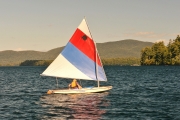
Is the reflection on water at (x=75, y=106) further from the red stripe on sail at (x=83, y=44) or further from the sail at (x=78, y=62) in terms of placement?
the red stripe on sail at (x=83, y=44)

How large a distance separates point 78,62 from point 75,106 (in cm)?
1000

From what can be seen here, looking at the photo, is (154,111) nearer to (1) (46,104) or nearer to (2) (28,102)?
(1) (46,104)

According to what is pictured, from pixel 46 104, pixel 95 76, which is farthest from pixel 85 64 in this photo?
pixel 46 104

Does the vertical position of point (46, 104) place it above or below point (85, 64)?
below

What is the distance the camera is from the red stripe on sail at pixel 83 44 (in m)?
40.2

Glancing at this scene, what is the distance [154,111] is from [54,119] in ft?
32.0

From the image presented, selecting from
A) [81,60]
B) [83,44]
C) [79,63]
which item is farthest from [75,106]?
[83,44]

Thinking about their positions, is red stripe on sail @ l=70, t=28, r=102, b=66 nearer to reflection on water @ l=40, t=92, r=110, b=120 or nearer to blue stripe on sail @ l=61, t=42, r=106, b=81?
blue stripe on sail @ l=61, t=42, r=106, b=81

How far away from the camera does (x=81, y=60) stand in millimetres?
40781

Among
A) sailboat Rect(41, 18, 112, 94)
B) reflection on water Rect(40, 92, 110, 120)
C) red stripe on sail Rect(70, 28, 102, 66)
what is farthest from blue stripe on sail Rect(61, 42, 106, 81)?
reflection on water Rect(40, 92, 110, 120)

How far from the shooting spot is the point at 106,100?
36531 millimetres

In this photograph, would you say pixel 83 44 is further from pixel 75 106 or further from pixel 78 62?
pixel 75 106

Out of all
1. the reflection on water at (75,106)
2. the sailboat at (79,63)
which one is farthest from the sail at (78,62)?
→ the reflection on water at (75,106)

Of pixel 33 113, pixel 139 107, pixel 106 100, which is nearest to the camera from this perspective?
pixel 33 113
